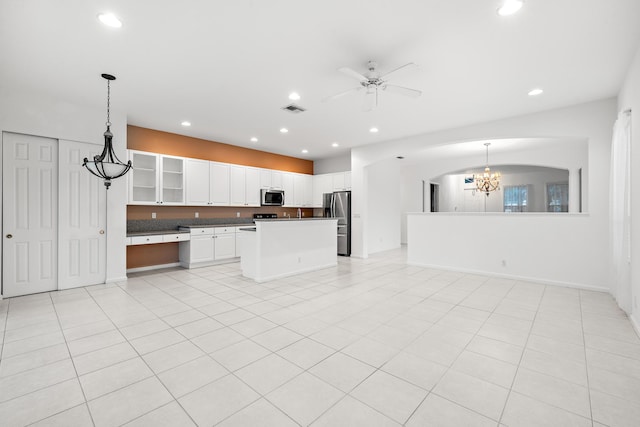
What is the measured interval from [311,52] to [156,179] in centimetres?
431

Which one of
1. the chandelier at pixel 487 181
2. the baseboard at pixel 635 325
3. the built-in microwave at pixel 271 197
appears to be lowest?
the baseboard at pixel 635 325

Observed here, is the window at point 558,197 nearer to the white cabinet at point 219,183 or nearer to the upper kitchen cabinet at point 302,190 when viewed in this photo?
the upper kitchen cabinet at point 302,190

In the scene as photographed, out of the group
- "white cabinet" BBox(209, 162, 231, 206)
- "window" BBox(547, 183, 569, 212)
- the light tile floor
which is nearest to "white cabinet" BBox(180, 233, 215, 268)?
"white cabinet" BBox(209, 162, 231, 206)

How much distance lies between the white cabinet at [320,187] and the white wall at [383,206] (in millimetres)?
1189

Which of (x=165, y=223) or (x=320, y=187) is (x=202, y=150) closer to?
(x=165, y=223)

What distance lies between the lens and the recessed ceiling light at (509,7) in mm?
2279

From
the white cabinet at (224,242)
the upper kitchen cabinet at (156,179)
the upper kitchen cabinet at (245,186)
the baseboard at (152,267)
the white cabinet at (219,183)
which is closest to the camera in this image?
the upper kitchen cabinet at (156,179)

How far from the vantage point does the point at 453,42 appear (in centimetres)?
286

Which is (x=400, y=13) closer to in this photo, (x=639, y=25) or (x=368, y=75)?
(x=368, y=75)

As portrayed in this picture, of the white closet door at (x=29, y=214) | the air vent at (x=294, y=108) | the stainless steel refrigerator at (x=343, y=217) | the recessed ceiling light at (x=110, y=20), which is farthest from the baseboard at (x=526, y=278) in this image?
Result: the white closet door at (x=29, y=214)

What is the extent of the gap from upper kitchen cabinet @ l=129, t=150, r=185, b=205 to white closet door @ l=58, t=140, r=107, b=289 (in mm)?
717

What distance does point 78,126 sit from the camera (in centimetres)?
454

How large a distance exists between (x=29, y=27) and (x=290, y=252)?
430 cm

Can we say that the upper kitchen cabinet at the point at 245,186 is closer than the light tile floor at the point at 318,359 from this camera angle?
No
